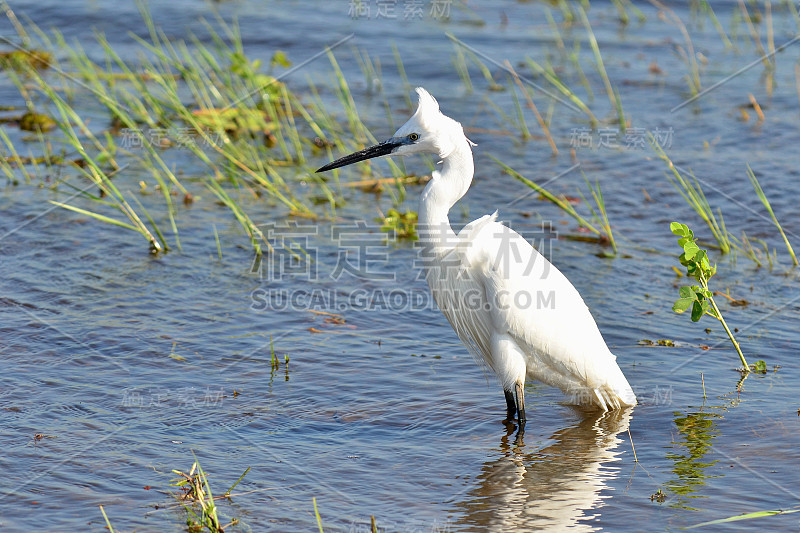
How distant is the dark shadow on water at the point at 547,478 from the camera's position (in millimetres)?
3738

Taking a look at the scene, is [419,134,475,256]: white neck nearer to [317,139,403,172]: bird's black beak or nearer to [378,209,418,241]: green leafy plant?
[317,139,403,172]: bird's black beak

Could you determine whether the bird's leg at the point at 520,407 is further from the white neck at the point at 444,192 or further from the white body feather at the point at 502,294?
the white neck at the point at 444,192

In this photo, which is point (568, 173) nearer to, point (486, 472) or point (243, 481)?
point (486, 472)

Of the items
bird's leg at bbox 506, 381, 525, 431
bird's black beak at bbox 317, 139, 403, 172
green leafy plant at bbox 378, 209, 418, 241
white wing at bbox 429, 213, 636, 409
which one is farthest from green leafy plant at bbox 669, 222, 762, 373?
green leafy plant at bbox 378, 209, 418, 241

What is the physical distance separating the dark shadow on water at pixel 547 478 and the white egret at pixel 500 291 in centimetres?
17

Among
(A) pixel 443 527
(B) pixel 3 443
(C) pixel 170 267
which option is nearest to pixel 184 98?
(C) pixel 170 267

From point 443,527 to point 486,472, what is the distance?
1.79 ft

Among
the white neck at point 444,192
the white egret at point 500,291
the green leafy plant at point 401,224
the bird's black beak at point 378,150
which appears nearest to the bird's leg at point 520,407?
the white egret at point 500,291

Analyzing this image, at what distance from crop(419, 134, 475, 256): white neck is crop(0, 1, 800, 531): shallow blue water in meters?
0.92

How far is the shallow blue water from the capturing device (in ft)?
12.4

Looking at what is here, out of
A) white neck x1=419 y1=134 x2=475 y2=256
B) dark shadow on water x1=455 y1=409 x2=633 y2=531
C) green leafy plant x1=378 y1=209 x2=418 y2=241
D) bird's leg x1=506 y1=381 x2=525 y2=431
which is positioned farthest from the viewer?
green leafy plant x1=378 y1=209 x2=418 y2=241

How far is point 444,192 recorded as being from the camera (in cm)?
443

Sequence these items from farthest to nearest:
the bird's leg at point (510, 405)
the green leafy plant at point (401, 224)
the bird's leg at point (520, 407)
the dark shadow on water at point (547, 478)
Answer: the green leafy plant at point (401, 224) → the bird's leg at point (510, 405) → the bird's leg at point (520, 407) → the dark shadow on water at point (547, 478)

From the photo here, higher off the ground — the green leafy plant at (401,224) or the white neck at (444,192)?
the green leafy plant at (401,224)
